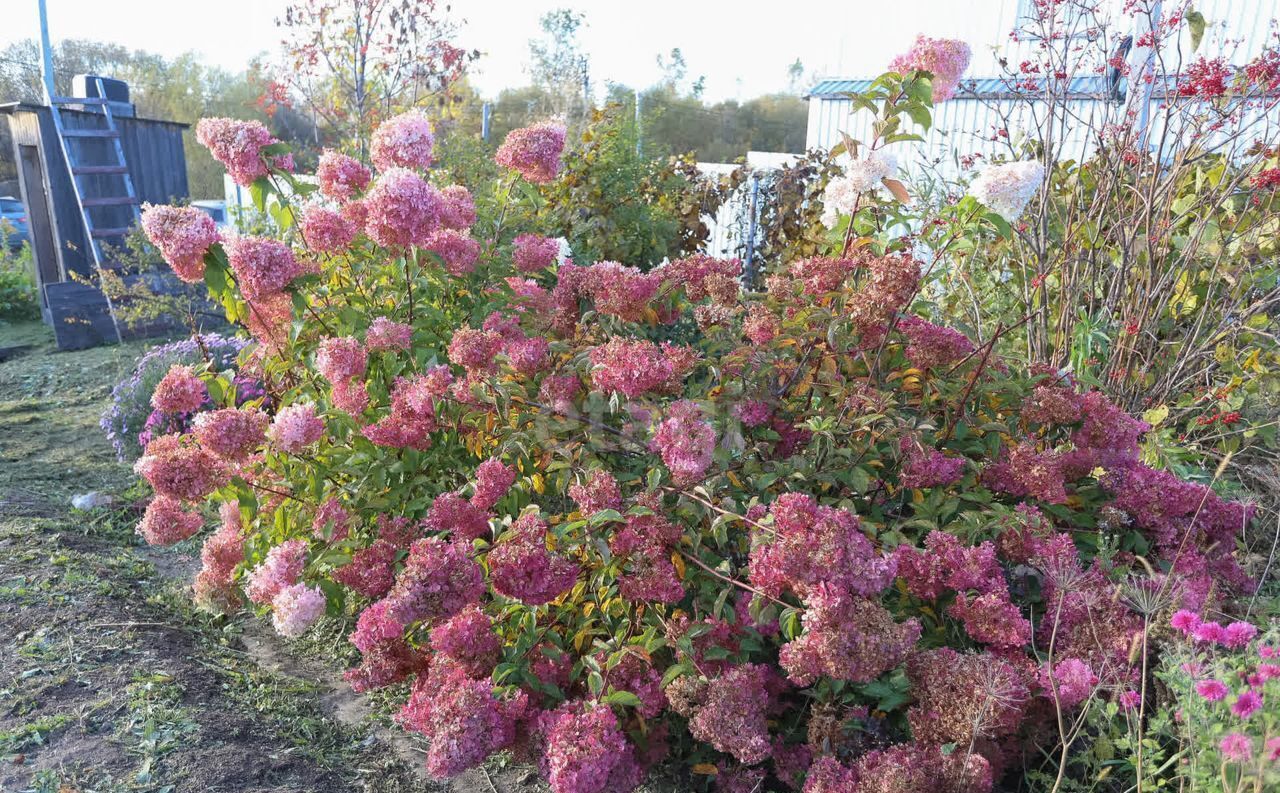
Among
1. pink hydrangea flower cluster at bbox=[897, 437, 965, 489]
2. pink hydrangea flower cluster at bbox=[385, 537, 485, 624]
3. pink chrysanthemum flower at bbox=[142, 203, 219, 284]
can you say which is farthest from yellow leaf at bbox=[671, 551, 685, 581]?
pink chrysanthemum flower at bbox=[142, 203, 219, 284]

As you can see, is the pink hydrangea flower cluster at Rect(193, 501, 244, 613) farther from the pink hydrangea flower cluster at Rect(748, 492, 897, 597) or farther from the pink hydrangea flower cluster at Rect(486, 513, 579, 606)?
the pink hydrangea flower cluster at Rect(748, 492, 897, 597)

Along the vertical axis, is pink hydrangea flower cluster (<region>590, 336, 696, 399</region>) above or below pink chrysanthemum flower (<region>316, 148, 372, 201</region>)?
below

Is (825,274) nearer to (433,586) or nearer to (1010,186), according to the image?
(1010,186)

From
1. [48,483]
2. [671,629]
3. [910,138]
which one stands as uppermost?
[910,138]

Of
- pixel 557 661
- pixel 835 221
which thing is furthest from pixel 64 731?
pixel 835 221

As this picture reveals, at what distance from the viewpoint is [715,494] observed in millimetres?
1970

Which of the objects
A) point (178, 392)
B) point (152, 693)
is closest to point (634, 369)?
point (178, 392)

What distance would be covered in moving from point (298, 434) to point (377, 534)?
1.40ft

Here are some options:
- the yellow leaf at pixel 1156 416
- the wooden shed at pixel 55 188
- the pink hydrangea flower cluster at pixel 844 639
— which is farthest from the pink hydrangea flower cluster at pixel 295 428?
the wooden shed at pixel 55 188

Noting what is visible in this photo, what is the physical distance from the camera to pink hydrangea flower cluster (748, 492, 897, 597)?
155cm

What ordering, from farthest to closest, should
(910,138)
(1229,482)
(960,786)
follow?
(1229,482), (910,138), (960,786)

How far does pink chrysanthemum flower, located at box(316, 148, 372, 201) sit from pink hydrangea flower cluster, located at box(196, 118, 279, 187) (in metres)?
0.17

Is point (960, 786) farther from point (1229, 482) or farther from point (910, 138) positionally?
point (1229, 482)

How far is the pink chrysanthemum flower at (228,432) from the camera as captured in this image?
2.01 meters
